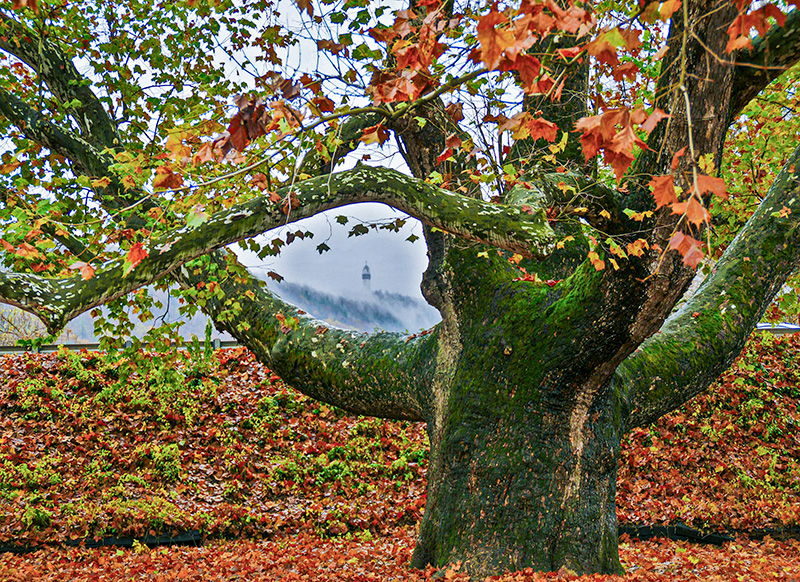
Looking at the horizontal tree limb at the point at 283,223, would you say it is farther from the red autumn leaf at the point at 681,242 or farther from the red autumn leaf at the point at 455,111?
the red autumn leaf at the point at 681,242

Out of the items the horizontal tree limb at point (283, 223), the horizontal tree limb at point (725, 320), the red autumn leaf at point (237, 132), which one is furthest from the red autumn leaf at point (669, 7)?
the horizontal tree limb at point (725, 320)

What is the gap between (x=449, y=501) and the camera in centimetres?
435

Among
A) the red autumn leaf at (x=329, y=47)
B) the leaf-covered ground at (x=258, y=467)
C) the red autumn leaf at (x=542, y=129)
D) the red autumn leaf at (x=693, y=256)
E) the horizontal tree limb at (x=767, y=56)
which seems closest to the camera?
the red autumn leaf at (x=693, y=256)

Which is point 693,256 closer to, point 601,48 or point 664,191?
point 664,191

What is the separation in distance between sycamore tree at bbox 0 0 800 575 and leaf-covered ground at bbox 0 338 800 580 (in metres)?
1.63

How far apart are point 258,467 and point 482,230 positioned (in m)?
6.35

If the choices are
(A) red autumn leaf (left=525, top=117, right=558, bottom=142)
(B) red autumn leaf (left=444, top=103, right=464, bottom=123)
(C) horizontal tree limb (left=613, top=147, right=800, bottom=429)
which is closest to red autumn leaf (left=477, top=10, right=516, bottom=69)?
(A) red autumn leaf (left=525, top=117, right=558, bottom=142)

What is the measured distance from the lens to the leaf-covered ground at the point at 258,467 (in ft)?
21.8

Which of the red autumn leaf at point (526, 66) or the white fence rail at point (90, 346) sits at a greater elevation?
the white fence rail at point (90, 346)

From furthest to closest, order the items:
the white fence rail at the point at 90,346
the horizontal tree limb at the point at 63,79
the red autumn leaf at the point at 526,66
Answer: the white fence rail at the point at 90,346 → the horizontal tree limb at the point at 63,79 → the red autumn leaf at the point at 526,66

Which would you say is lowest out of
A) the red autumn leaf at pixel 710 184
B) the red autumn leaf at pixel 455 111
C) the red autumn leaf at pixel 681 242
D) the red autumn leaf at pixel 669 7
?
the red autumn leaf at pixel 681 242

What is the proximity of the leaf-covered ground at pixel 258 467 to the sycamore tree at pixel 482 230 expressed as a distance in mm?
1629

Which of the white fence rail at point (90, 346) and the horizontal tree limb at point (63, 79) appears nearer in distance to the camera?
the horizontal tree limb at point (63, 79)

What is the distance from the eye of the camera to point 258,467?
8320mm
